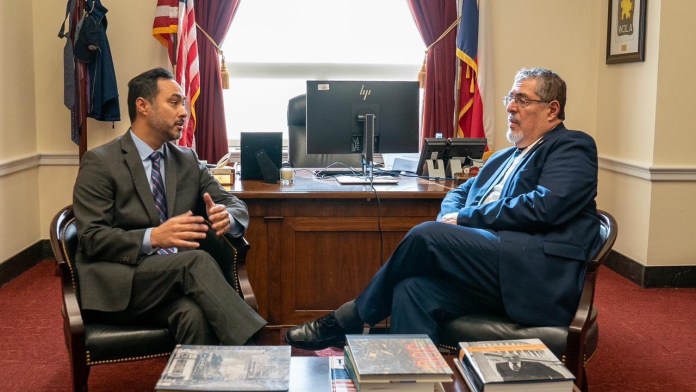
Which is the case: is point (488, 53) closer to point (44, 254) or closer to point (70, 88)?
point (70, 88)

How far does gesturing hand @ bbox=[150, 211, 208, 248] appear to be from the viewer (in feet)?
8.67

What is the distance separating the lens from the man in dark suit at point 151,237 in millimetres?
2580

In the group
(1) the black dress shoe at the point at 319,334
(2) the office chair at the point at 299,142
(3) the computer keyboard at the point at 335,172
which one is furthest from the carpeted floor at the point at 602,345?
(2) the office chair at the point at 299,142

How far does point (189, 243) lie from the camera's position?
2652 mm

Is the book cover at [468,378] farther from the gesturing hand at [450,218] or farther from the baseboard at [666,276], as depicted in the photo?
the baseboard at [666,276]

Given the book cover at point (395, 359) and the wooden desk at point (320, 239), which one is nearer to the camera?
the book cover at point (395, 359)

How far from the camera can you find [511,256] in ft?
8.90

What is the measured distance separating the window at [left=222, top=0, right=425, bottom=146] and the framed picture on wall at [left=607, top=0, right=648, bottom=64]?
1.34 m

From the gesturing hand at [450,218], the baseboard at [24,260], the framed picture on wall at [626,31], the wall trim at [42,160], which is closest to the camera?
the gesturing hand at [450,218]

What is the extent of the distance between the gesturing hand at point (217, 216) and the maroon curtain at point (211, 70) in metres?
2.71

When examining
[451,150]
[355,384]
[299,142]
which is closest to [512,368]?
A: [355,384]

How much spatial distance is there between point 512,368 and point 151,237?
1.30m

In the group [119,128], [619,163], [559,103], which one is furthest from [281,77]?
[559,103]

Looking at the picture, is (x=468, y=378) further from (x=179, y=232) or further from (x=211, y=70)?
(x=211, y=70)
